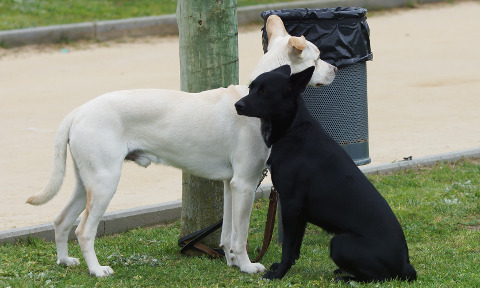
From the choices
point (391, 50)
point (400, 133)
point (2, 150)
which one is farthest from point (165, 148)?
point (391, 50)

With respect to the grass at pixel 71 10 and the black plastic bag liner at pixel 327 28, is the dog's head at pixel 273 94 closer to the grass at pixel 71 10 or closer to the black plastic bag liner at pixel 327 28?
the black plastic bag liner at pixel 327 28

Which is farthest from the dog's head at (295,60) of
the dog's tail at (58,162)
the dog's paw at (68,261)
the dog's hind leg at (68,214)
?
the dog's paw at (68,261)

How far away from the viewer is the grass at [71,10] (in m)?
16.0

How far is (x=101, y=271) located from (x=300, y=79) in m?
1.74

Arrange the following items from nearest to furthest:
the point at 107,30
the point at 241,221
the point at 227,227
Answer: the point at 241,221
the point at 227,227
the point at 107,30

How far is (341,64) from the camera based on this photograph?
19.5 ft

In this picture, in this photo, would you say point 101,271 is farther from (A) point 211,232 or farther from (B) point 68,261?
(A) point 211,232

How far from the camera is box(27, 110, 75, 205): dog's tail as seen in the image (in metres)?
5.22

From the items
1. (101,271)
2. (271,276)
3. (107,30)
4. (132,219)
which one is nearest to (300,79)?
(271,276)

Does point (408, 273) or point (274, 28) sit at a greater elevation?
point (274, 28)

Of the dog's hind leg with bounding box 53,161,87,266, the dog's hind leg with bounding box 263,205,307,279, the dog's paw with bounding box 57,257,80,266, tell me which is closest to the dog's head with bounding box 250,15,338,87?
the dog's hind leg with bounding box 263,205,307,279

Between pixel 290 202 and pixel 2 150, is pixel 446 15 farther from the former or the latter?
pixel 290 202

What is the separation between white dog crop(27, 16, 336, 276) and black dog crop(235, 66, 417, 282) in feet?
0.69

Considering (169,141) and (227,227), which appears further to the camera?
(227,227)
